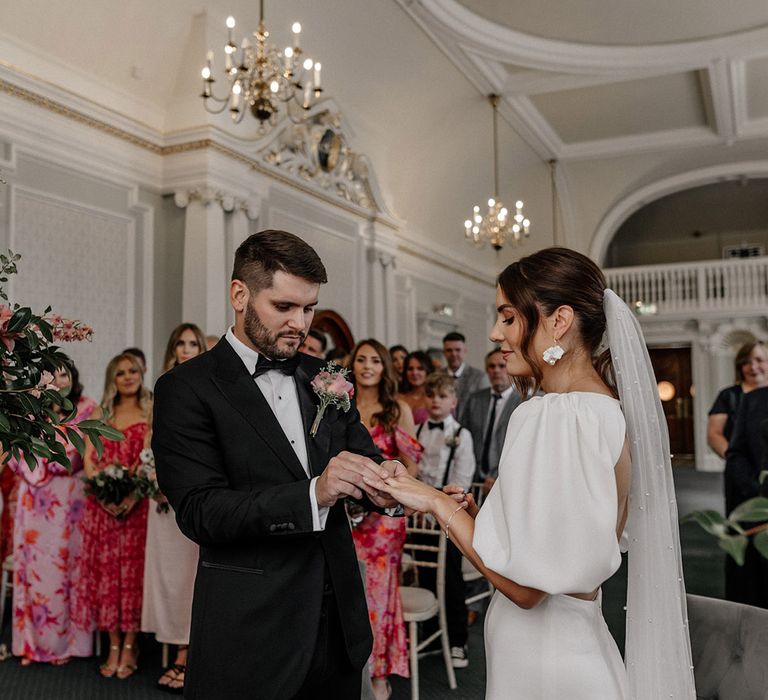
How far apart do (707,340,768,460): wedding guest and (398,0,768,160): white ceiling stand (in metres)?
5.10

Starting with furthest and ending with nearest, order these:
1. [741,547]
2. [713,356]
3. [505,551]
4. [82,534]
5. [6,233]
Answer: [713,356], [6,233], [82,534], [505,551], [741,547]

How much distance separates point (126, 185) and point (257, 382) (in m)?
5.08

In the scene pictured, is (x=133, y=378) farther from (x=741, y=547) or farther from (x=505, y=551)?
(x=741, y=547)

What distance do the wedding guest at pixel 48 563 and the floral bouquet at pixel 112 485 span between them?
0.27m

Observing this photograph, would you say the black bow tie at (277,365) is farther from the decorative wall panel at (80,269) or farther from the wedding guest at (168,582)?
the decorative wall panel at (80,269)

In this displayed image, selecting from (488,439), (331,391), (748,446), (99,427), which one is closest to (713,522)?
(331,391)

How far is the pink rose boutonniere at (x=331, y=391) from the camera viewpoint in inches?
76.9

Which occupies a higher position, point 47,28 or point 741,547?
point 47,28

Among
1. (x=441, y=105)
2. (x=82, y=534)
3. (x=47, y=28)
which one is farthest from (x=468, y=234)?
(x=82, y=534)

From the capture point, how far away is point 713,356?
16.4 metres

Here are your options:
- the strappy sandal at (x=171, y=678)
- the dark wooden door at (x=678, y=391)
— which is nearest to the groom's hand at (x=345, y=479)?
the strappy sandal at (x=171, y=678)

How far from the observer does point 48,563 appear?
4473 mm

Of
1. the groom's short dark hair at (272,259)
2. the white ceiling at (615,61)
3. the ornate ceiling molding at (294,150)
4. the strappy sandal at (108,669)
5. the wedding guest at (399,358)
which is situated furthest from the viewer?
the white ceiling at (615,61)

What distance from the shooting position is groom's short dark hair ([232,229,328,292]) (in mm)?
1876
